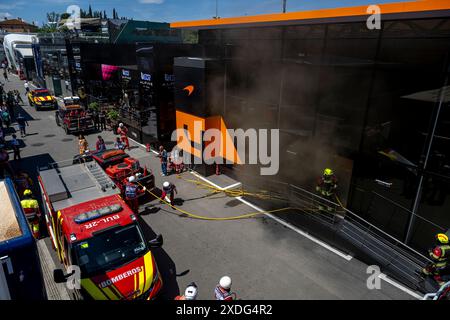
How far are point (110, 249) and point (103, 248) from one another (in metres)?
0.16

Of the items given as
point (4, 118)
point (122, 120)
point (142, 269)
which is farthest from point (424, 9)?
point (4, 118)

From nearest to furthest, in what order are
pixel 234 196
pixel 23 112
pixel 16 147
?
pixel 234 196
pixel 16 147
pixel 23 112

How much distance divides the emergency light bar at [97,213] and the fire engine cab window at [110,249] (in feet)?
1.75

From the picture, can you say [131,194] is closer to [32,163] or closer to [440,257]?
[32,163]

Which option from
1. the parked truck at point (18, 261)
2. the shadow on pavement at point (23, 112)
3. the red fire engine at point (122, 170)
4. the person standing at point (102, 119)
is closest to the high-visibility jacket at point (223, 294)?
the parked truck at point (18, 261)

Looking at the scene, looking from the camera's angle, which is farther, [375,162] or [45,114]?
[45,114]

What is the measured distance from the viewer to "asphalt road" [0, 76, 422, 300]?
824 centimetres

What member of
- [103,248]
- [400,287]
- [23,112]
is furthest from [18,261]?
[23,112]

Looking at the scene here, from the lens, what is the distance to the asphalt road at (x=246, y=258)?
8.24 m

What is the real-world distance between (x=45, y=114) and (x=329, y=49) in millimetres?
26453

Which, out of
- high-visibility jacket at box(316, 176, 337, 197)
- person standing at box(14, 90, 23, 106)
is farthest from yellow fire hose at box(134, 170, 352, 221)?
person standing at box(14, 90, 23, 106)

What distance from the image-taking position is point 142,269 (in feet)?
23.4

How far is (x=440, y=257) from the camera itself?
724 centimetres

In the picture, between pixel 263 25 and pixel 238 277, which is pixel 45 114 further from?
pixel 238 277
